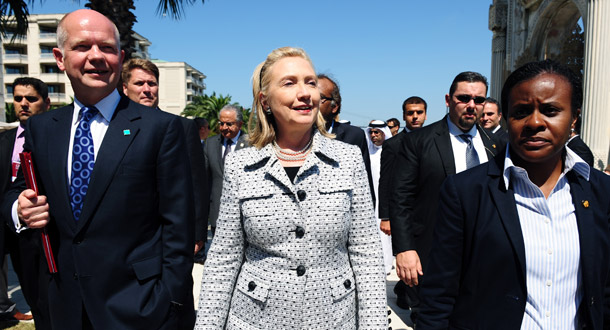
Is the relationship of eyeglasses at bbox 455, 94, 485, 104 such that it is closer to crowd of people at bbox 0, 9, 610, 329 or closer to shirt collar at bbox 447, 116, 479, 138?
shirt collar at bbox 447, 116, 479, 138

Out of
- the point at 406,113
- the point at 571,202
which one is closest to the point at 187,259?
the point at 571,202

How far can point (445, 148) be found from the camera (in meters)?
3.43

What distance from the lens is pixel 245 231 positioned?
189 cm

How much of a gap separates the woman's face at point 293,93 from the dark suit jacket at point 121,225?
593mm

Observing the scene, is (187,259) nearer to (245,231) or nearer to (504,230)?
(245,231)

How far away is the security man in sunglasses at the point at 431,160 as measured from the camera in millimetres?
3406

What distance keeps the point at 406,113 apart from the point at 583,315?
5.12 meters

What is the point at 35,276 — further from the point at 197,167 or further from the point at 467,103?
the point at 467,103

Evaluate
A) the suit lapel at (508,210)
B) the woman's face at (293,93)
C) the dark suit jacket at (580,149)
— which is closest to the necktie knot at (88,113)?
the woman's face at (293,93)

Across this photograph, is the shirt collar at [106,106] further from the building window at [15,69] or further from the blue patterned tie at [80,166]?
the building window at [15,69]

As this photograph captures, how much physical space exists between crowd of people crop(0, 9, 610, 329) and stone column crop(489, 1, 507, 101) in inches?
579

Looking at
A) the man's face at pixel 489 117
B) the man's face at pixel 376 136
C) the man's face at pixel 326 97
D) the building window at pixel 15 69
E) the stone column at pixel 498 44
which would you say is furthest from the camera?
the building window at pixel 15 69

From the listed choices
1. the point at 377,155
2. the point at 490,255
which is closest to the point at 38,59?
the point at 377,155

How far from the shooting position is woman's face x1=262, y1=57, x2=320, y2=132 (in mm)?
1883
